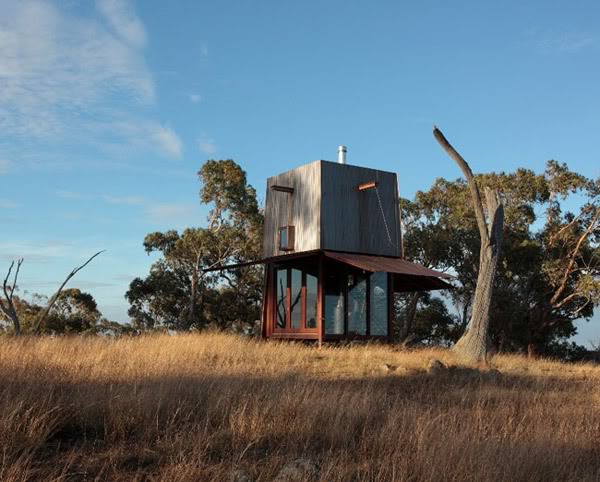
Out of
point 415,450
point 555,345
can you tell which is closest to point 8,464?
point 415,450

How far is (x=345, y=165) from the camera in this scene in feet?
69.9

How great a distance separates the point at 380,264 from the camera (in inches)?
748

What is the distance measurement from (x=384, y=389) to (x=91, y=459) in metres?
5.89

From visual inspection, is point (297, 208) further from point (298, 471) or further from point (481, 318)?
point (298, 471)

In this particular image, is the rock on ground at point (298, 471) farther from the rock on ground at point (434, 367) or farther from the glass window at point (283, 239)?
the glass window at point (283, 239)

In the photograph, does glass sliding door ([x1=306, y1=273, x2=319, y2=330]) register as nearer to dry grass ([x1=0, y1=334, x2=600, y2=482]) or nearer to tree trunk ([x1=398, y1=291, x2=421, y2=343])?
dry grass ([x1=0, y1=334, x2=600, y2=482])

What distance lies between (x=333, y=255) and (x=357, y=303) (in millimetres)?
2219

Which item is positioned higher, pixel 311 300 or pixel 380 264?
pixel 380 264

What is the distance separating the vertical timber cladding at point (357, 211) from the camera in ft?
66.8

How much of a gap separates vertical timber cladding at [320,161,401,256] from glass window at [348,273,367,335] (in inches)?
36.9

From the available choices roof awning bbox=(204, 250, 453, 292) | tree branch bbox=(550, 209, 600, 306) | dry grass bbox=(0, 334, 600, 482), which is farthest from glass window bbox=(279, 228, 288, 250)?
tree branch bbox=(550, 209, 600, 306)

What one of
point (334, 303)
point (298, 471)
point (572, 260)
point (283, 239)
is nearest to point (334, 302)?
point (334, 303)

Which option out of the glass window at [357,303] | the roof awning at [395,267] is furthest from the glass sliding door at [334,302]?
the roof awning at [395,267]

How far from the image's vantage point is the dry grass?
5.43m
